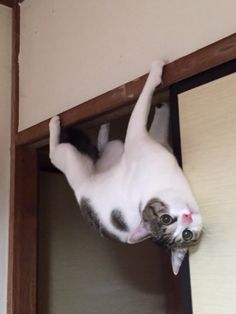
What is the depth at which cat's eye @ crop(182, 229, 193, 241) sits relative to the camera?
3.12ft

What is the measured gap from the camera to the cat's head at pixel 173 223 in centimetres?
95

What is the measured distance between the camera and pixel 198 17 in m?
1.07

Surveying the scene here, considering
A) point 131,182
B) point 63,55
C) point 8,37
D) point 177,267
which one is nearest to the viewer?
point 177,267

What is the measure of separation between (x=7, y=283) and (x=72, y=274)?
0.38 meters

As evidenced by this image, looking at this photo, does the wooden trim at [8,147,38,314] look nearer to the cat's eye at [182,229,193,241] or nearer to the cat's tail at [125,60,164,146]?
the cat's tail at [125,60,164,146]

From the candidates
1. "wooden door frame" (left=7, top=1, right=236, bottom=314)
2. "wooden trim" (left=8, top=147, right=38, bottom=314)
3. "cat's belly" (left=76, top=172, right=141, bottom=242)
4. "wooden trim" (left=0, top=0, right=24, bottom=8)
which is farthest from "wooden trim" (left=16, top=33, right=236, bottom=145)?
"wooden trim" (left=0, top=0, right=24, bottom=8)

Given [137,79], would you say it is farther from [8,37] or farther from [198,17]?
[8,37]

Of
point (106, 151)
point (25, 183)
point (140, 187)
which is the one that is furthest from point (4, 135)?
point (140, 187)

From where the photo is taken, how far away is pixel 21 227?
5.41 feet

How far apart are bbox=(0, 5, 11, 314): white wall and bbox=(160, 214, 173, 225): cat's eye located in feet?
2.90

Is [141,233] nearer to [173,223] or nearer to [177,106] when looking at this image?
[173,223]

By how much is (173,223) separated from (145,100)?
13.0 inches

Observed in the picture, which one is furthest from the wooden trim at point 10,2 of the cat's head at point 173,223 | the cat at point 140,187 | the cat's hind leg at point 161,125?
the cat's head at point 173,223

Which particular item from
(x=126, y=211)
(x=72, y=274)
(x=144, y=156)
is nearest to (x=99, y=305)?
(x=72, y=274)
